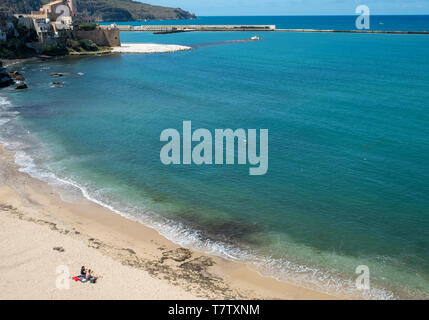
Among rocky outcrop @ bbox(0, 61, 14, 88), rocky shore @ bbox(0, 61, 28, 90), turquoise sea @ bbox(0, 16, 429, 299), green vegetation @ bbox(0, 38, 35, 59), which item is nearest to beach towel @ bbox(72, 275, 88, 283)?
turquoise sea @ bbox(0, 16, 429, 299)

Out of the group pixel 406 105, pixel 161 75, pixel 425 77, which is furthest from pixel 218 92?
pixel 425 77

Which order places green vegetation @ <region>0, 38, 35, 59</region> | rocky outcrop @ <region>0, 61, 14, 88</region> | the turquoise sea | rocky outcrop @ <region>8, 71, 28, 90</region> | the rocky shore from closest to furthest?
the turquoise sea < rocky outcrop @ <region>8, 71, 28, 90</region> < the rocky shore < rocky outcrop @ <region>0, 61, 14, 88</region> < green vegetation @ <region>0, 38, 35, 59</region>

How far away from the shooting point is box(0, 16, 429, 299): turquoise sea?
75.6 ft

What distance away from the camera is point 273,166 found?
1332 inches

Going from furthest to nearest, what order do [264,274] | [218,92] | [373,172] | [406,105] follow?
1. [218,92]
2. [406,105]
3. [373,172]
4. [264,274]

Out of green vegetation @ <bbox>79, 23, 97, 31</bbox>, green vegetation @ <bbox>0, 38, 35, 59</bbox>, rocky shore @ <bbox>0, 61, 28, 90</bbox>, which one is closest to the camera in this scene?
rocky shore @ <bbox>0, 61, 28, 90</bbox>

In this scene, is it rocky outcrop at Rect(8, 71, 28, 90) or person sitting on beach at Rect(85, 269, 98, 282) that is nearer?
person sitting on beach at Rect(85, 269, 98, 282)

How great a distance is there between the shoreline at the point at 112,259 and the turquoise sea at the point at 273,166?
109 centimetres

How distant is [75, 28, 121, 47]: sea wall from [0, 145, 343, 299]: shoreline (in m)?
97.0

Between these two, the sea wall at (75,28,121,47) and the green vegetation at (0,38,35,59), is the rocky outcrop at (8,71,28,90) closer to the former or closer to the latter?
the green vegetation at (0,38,35,59)

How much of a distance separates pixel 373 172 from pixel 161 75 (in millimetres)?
54811

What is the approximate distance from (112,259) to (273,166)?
56.4 ft
